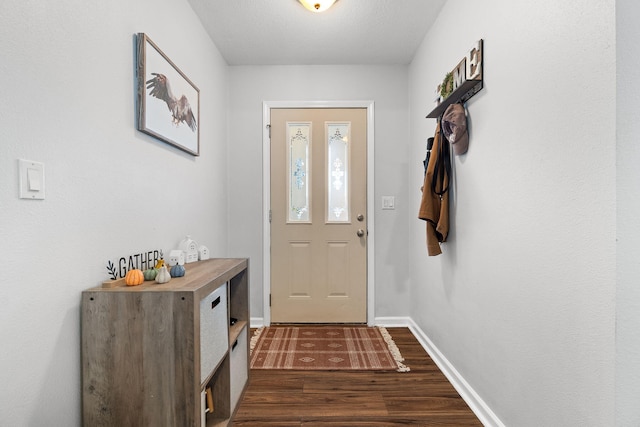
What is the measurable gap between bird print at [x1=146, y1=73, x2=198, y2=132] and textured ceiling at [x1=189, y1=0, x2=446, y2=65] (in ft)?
2.39

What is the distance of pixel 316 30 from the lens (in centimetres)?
252

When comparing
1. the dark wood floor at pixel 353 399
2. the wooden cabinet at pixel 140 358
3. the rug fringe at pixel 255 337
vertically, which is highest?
the wooden cabinet at pixel 140 358

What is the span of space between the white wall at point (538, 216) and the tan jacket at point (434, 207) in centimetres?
7

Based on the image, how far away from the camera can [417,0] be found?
2.18 m

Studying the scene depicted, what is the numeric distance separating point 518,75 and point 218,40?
7.24 feet

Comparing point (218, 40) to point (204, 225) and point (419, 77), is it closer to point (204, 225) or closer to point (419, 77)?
point (204, 225)

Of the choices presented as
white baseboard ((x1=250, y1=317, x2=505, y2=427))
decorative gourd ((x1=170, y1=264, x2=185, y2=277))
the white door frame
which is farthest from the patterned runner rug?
decorative gourd ((x1=170, y1=264, x2=185, y2=277))

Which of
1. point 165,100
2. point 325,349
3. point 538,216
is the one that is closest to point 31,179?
point 165,100

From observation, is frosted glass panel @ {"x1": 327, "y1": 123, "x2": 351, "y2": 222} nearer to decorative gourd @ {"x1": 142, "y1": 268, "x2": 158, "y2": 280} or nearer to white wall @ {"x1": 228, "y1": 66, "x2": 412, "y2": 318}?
white wall @ {"x1": 228, "y1": 66, "x2": 412, "y2": 318}

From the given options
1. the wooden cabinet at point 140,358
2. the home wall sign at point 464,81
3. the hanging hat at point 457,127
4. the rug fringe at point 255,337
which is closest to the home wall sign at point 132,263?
the wooden cabinet at point 140,358

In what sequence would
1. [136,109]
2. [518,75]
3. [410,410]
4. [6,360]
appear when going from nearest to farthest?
[6,360] < [518,75] < [136,109] < [410,410]

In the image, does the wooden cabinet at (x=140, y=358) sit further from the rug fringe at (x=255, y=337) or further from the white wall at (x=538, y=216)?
the rug fringe at (x=255, y=337)

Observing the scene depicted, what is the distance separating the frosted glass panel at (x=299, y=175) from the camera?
3113 mm

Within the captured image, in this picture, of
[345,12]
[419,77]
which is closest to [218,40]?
[345,12]
